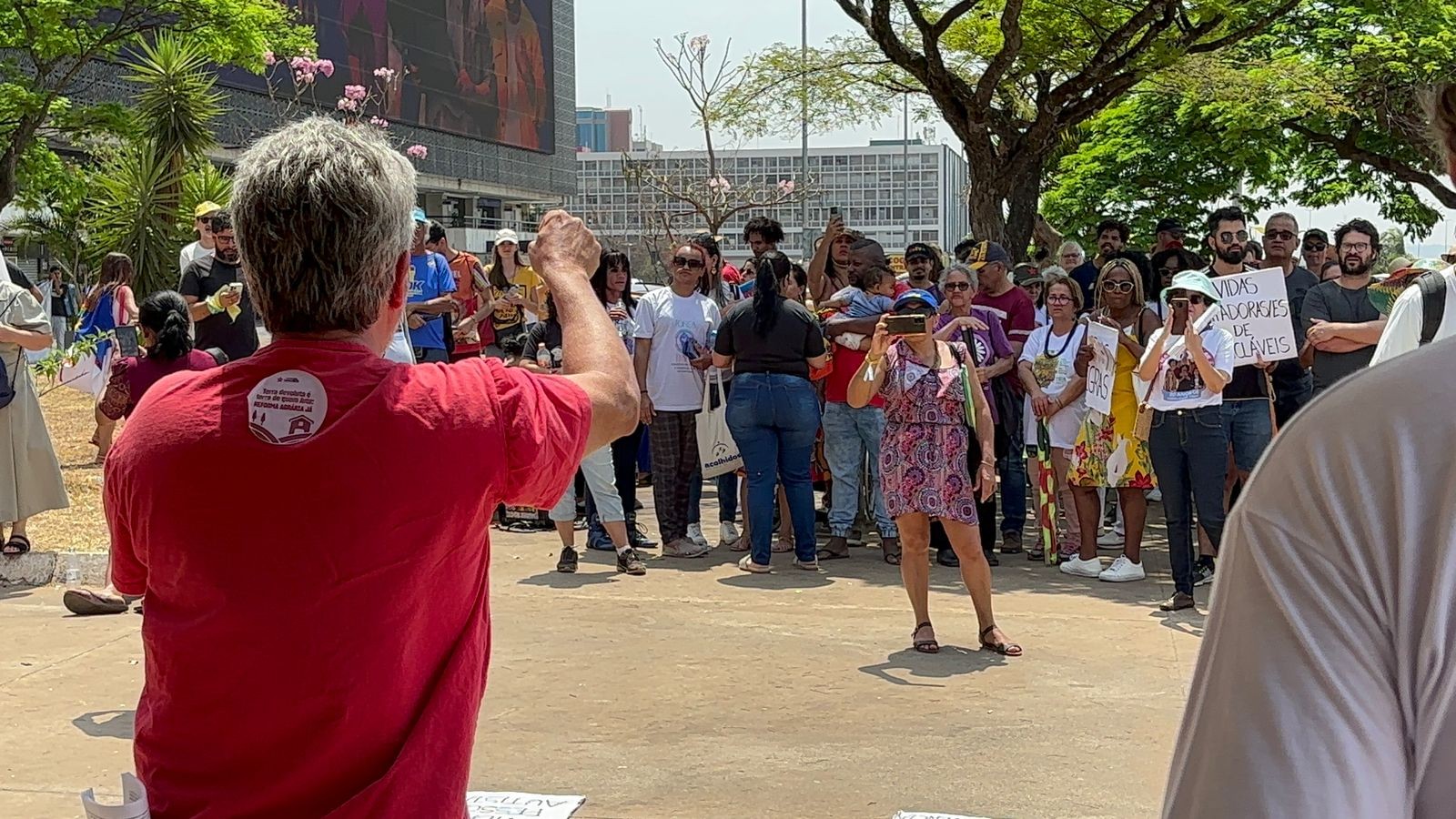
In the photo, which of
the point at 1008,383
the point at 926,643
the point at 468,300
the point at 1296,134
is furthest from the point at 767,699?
the point at 1296,134

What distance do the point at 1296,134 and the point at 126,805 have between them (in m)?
25.2

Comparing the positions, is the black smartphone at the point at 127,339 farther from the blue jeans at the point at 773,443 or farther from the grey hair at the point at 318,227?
the grey hair at the point at 318,227

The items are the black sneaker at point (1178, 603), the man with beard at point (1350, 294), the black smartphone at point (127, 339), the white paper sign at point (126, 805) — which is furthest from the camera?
the black smartphone at point (127, 339)

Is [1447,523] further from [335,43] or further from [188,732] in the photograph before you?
[335,43]

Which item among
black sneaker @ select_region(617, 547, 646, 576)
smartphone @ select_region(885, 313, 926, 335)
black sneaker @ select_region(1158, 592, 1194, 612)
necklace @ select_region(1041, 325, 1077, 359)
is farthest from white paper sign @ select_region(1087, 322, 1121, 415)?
black sneaker @ select_region(617, 547, 646, 576)

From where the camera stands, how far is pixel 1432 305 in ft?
17.9

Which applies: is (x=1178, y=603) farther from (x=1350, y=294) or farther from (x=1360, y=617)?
(x=1360, y=617)

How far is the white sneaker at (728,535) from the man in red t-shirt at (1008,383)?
177cm

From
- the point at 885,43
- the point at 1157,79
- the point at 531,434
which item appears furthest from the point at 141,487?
the point at 1157,79

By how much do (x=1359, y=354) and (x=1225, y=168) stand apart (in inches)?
578

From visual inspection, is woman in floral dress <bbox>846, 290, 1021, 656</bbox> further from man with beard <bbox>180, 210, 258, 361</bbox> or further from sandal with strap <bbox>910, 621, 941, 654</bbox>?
man with beard <bbox>180, 210, 258, 361</bbox>

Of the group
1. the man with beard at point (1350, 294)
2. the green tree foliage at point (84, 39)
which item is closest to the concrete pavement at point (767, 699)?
the man with beard at point (1350, 294)

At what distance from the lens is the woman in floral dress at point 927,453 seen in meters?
7.20

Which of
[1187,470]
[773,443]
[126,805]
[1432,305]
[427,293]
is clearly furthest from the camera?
[427,293]
